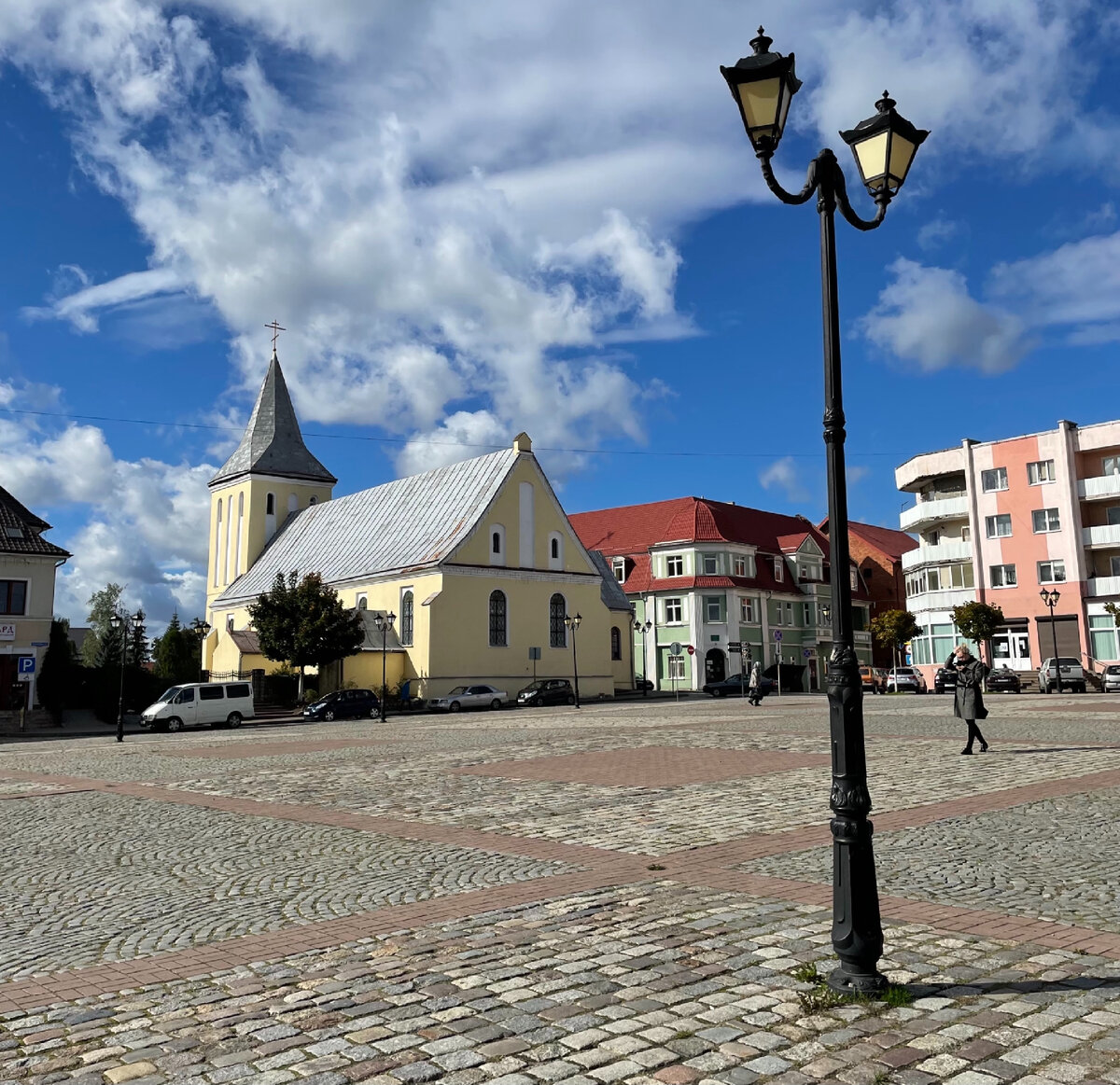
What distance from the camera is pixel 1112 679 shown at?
4938cm

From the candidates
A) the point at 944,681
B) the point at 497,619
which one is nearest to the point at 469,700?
the point at 497,619

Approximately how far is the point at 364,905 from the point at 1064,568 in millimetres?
58314

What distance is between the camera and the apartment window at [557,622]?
5984 centimetres

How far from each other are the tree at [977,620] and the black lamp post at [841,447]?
53720 millimetres

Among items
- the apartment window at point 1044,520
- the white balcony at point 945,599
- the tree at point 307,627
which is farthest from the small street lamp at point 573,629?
the apartment window at point 1044,520

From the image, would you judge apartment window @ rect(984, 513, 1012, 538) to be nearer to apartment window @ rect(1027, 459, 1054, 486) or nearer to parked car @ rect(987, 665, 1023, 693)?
apartment window @ rect(1027, 459, 1054, 486)

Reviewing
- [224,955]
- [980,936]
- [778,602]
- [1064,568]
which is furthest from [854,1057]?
[778,602]

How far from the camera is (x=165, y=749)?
26203 millimetres

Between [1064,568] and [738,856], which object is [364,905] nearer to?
[738,856]

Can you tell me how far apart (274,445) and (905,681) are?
147ft

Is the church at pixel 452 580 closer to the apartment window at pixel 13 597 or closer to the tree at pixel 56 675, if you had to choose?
the tree at pixel 56 675

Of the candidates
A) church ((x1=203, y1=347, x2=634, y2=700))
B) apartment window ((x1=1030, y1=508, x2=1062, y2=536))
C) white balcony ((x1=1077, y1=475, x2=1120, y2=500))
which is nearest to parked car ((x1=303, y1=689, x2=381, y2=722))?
church ((x1=203, y1=347, x2=634, y2=700))

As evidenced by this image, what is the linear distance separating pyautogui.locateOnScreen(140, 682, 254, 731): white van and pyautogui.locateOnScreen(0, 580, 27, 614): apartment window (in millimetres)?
7890

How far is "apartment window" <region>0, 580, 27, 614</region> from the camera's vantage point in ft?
143
